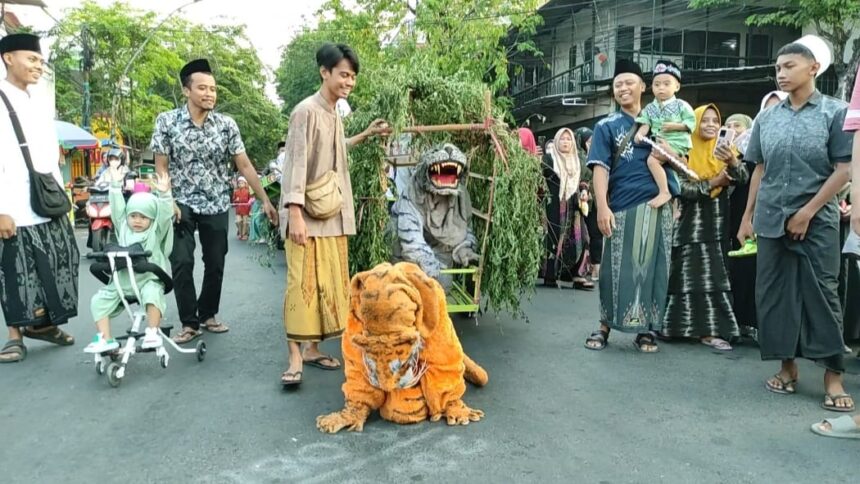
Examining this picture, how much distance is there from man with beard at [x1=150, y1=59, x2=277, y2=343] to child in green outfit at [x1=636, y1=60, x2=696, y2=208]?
2.85 metres

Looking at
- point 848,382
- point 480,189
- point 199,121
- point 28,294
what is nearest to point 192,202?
point 199,121

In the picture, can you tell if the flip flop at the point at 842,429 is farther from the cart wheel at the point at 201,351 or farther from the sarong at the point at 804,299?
the cart wheel at the point at 201,351

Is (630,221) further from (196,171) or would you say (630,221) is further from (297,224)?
(196,171)

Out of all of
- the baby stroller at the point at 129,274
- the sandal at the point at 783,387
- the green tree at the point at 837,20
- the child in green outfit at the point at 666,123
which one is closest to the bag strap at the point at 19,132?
the baby stroller at the point at 129,274

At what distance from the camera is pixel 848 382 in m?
4.27

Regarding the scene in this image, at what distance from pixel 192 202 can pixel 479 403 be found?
2835mm

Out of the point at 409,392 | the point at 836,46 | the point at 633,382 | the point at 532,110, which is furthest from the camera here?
the point at 532,110

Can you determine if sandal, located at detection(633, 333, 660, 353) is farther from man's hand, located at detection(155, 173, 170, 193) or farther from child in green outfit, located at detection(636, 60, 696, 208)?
man's hand, located at detection(155, 173, 170, 193)

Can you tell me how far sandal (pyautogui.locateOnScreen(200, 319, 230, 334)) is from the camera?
224 inches

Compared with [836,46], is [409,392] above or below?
below

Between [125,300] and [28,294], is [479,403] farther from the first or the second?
[28,294]

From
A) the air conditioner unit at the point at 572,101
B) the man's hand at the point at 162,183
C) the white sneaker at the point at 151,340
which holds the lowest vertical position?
the white sneaker at the point at 151,340

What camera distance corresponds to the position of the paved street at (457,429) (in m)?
3.01

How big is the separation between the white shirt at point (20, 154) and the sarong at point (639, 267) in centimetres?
437
